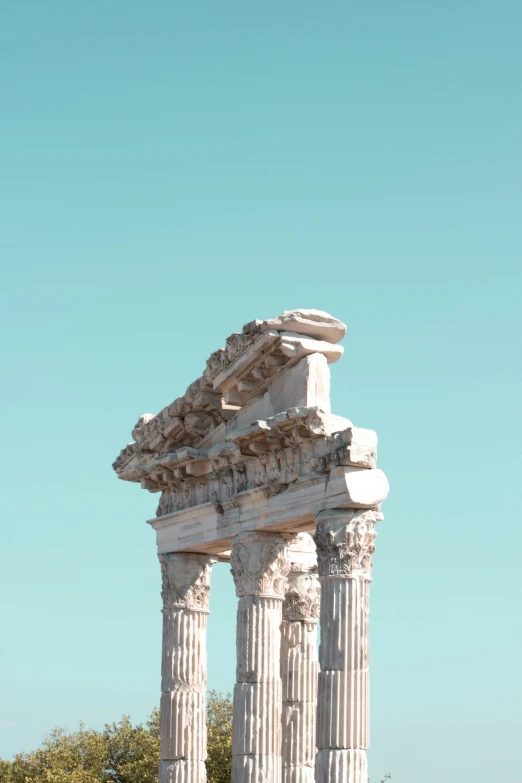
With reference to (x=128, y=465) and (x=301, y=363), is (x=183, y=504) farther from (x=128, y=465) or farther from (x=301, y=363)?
(x=301, y=363)

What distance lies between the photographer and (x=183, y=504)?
92.6 feet

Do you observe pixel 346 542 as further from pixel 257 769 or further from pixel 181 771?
pixel 181 771

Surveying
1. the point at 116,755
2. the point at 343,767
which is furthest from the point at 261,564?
the point at 116,755

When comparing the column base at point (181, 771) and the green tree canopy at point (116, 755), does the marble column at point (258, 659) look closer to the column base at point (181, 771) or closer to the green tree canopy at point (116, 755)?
the column base at point (181, 771)

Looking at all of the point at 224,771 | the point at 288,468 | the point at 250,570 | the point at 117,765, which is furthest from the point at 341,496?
the point at 117,765

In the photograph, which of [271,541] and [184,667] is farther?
[184,667]

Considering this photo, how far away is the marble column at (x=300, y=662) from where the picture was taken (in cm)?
2731

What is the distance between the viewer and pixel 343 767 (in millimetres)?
21875

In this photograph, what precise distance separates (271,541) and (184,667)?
4.26 metres

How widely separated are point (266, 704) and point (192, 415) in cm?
559

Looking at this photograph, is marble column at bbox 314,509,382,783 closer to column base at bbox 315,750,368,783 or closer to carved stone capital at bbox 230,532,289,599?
column base at bbox 315,750,368,783

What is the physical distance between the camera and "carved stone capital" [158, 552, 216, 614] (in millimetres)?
28281

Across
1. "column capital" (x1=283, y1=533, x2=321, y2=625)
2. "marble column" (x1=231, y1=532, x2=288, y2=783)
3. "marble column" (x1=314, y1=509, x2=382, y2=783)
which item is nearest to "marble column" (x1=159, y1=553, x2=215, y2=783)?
"column capital" (x1=283, y1=533, x2=321, y2=625)

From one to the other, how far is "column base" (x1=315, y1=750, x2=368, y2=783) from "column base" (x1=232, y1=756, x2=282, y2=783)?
2955mm
